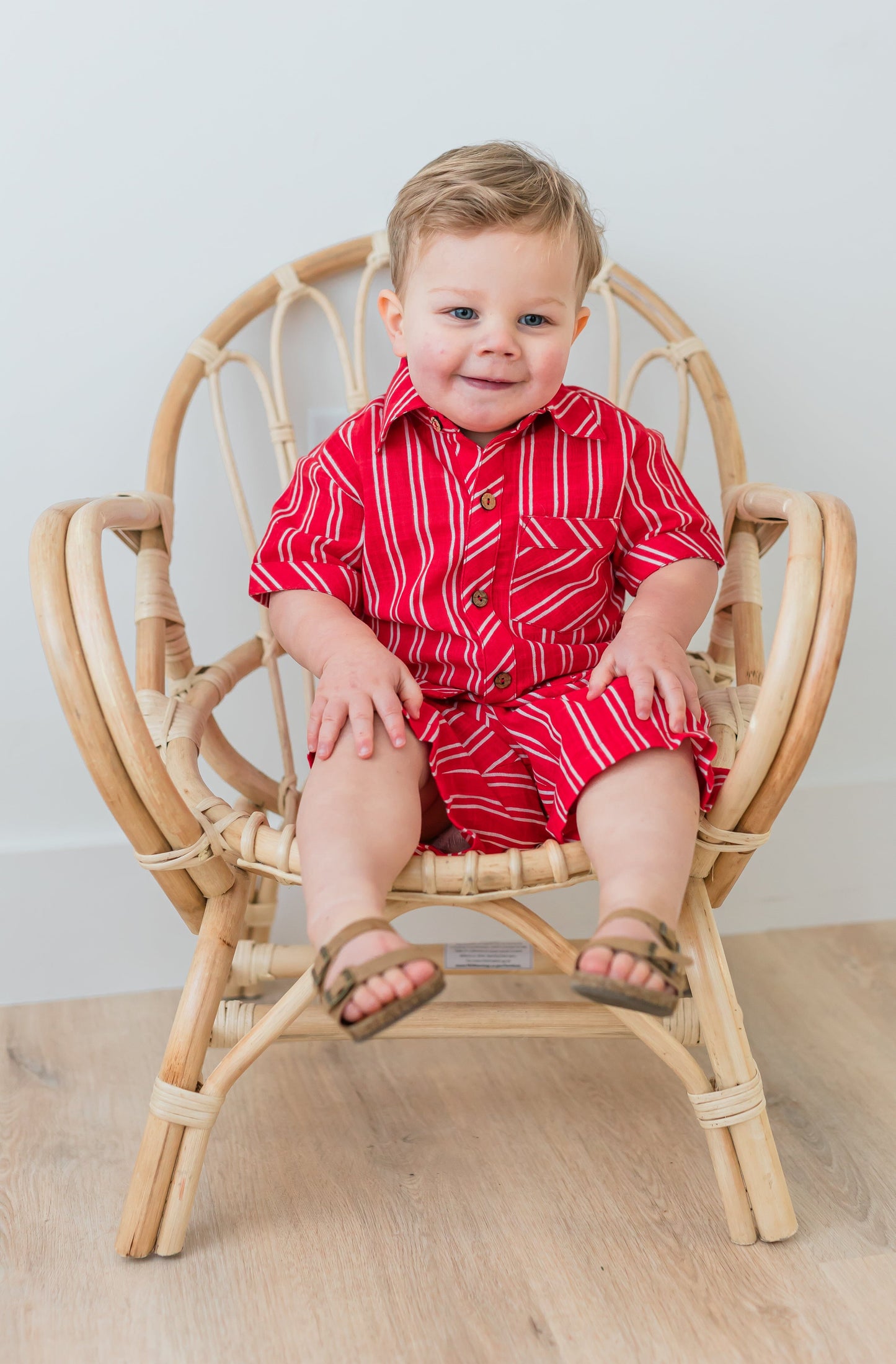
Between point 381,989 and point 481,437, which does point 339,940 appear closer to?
point 381,989

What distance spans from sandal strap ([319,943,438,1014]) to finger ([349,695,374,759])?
0.18 m

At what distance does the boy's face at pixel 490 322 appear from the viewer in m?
0.86

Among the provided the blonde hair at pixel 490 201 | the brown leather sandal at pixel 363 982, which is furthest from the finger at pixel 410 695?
the blonde hair at pixel 490 201

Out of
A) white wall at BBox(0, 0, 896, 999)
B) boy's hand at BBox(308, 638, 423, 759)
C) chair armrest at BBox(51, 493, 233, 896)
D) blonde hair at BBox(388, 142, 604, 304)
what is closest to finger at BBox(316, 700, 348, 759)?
boy's hand at BBox(308, 638, 423, 759)

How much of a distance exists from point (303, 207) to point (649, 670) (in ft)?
2.13

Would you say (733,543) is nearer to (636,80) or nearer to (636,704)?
(636,704)

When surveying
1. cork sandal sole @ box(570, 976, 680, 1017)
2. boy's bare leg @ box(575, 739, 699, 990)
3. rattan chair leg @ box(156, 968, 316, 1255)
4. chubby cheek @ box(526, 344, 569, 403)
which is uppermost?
chubby cheek @ box(526, 344, 569, 403)

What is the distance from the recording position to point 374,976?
0.68m

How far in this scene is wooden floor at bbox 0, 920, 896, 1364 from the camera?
82cm

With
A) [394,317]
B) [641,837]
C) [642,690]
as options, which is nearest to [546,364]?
[394,317]

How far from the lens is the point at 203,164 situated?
1.16 m

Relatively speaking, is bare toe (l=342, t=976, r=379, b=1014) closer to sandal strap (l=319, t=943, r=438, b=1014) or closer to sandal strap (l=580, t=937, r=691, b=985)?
sandal strap (l=319, t=943, r=438, b=1014)

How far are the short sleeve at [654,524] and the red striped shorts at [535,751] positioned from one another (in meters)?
0.11

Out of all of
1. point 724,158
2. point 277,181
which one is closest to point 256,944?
point 277,181
